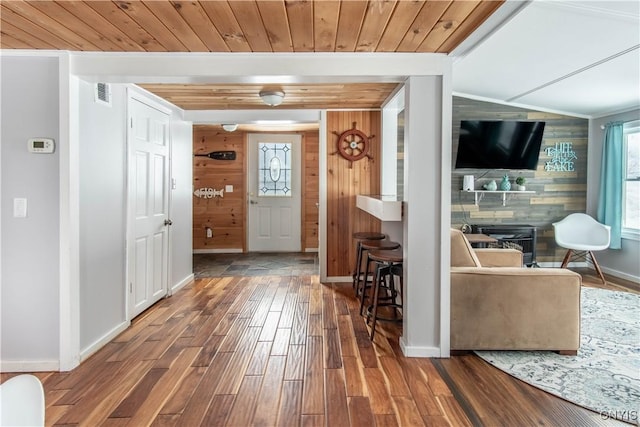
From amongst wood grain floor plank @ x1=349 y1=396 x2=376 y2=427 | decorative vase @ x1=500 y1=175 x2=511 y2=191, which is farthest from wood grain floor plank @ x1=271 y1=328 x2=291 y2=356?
decorative vase @ x1=500 y1=175 x2=511 y2=191

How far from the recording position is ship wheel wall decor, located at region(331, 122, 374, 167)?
15.4 ft

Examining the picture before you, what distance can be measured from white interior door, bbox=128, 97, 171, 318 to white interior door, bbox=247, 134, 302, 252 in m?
2.95

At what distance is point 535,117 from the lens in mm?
5559

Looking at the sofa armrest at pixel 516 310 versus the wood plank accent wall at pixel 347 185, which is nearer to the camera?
the sofa armrest at pixel 516 310

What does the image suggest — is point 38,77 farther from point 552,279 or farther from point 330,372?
point 552,279

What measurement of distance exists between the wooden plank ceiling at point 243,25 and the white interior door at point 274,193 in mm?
4570

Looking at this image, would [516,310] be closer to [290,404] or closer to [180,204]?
[290,404]

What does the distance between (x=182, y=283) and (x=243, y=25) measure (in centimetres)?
344

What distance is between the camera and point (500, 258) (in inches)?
147

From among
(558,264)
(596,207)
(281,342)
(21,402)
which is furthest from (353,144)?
(21,402)

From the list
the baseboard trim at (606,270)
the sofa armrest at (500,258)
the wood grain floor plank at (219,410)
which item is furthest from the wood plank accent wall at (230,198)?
the wood grain floor plank at (219,410)

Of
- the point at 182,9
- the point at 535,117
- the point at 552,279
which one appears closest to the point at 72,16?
the point at 182,9

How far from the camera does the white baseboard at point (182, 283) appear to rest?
174 inches

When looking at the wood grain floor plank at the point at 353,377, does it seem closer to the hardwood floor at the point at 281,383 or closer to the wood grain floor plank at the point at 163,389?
the hardwood floor at the point at 281,383
